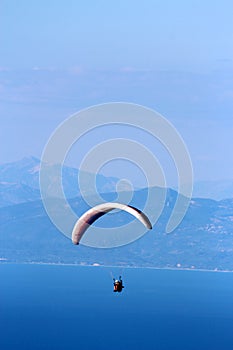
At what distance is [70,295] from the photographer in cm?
18875

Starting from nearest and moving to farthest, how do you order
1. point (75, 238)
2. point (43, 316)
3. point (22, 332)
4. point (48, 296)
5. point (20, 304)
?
point (75, 238)
point (22, 332)
point (43, 316)
point (20, 304)
point (48, 296)

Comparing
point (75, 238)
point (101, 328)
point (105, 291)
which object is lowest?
point (75, 238)

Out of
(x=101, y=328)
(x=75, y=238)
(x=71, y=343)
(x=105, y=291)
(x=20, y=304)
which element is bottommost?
(x=75, y=238)

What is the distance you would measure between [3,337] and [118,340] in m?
14.3

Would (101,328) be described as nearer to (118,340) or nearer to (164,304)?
(118,340)

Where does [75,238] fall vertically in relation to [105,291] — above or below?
below

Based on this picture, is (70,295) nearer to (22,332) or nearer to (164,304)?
(164,304)

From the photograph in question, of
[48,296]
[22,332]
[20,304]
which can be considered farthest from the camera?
[48,296]

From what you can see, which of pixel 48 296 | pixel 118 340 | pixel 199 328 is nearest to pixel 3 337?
pixel 118 340

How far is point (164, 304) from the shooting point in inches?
7047

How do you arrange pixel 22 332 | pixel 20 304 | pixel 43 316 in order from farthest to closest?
pixel 20 304, pixel 43 316, pixel 22 332

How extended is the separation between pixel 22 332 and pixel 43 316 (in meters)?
17.4

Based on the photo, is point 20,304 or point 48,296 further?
point 48,296

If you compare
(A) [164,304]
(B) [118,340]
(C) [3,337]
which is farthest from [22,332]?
(A) [164,304]
